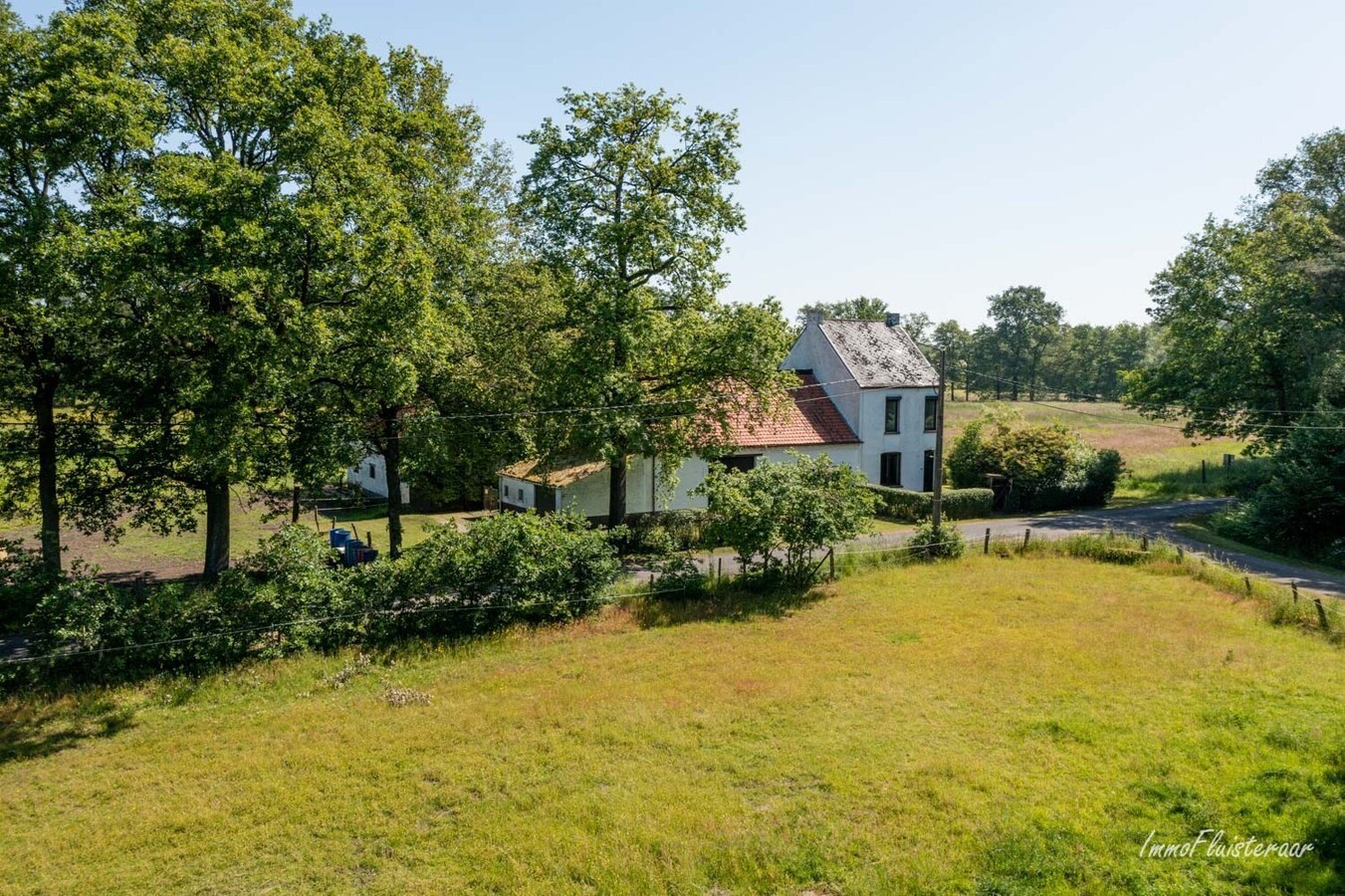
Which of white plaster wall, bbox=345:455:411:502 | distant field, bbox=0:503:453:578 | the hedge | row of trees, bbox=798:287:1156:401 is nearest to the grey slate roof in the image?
the hedge

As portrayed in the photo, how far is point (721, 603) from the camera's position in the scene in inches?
957

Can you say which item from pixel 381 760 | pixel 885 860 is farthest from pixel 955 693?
pixel 381 760

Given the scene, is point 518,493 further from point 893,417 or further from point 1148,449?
point 1148,449

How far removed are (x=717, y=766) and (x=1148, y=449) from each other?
198 feet

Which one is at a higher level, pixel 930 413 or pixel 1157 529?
pixel 930 413

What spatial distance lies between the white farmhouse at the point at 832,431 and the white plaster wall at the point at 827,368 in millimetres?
54

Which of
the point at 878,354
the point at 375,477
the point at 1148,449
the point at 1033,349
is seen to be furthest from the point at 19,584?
the point at 1033,349

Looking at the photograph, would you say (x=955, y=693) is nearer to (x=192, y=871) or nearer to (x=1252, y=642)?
(x=1252, y=642)

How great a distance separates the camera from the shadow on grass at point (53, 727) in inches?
604

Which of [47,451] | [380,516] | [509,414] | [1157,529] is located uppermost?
[509,414]

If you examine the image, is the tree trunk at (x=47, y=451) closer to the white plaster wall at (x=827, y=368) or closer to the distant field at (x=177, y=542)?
the distant field at (x=177, y=542)

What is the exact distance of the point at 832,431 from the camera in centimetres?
3969

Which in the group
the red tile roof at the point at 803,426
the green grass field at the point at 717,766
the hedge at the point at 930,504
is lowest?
the green grass field at the point at 717,766

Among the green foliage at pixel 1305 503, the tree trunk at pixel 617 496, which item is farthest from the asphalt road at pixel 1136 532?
the tree trunk at pixel 617 496
